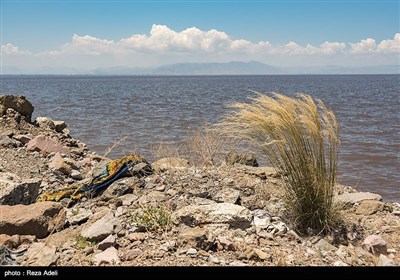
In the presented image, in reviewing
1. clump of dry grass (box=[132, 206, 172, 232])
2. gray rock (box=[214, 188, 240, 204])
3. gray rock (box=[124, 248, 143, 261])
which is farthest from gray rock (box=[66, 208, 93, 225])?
gray rock (box=[214, 188, 240, 204])

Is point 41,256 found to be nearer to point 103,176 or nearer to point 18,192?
point 18,192

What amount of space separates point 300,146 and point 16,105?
1000 centimetres

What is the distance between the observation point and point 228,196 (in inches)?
224

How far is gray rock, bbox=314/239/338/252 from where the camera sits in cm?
442

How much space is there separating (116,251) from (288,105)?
247cm

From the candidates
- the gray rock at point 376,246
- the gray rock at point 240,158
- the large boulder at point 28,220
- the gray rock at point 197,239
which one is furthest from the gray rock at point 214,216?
the gray rock at point 240,158

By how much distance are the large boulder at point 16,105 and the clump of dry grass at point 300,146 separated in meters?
9.13

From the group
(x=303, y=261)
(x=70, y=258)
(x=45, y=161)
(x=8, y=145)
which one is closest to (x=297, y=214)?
(x=303, y=261)

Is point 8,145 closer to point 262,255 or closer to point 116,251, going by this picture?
point 116,251

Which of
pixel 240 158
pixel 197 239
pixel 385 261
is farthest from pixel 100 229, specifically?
pixel 240 158

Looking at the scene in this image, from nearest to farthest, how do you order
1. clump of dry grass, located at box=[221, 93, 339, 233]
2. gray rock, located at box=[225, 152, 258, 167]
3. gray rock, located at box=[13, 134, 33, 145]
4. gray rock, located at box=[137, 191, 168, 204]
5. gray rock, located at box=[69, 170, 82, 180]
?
clump of dry grass, located at box=[221, 93, 339, 233]
gray rock, located at box=[137, 191, 168, 204]
gray rock, located at box=[69, 170, 82, 180]
gray rock, located at box=[225, 152, 258, 167]
gray rock, located at box=[13, 134, 33, 145]

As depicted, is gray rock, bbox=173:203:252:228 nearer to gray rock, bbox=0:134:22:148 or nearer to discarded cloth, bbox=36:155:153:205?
discarded cloth, bbox=36:155:153:205

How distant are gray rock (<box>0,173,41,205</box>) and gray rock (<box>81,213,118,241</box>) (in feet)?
4.23

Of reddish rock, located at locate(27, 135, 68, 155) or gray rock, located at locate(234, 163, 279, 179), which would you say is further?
reddish rock, located at locate(27, 135, 68, 155)
